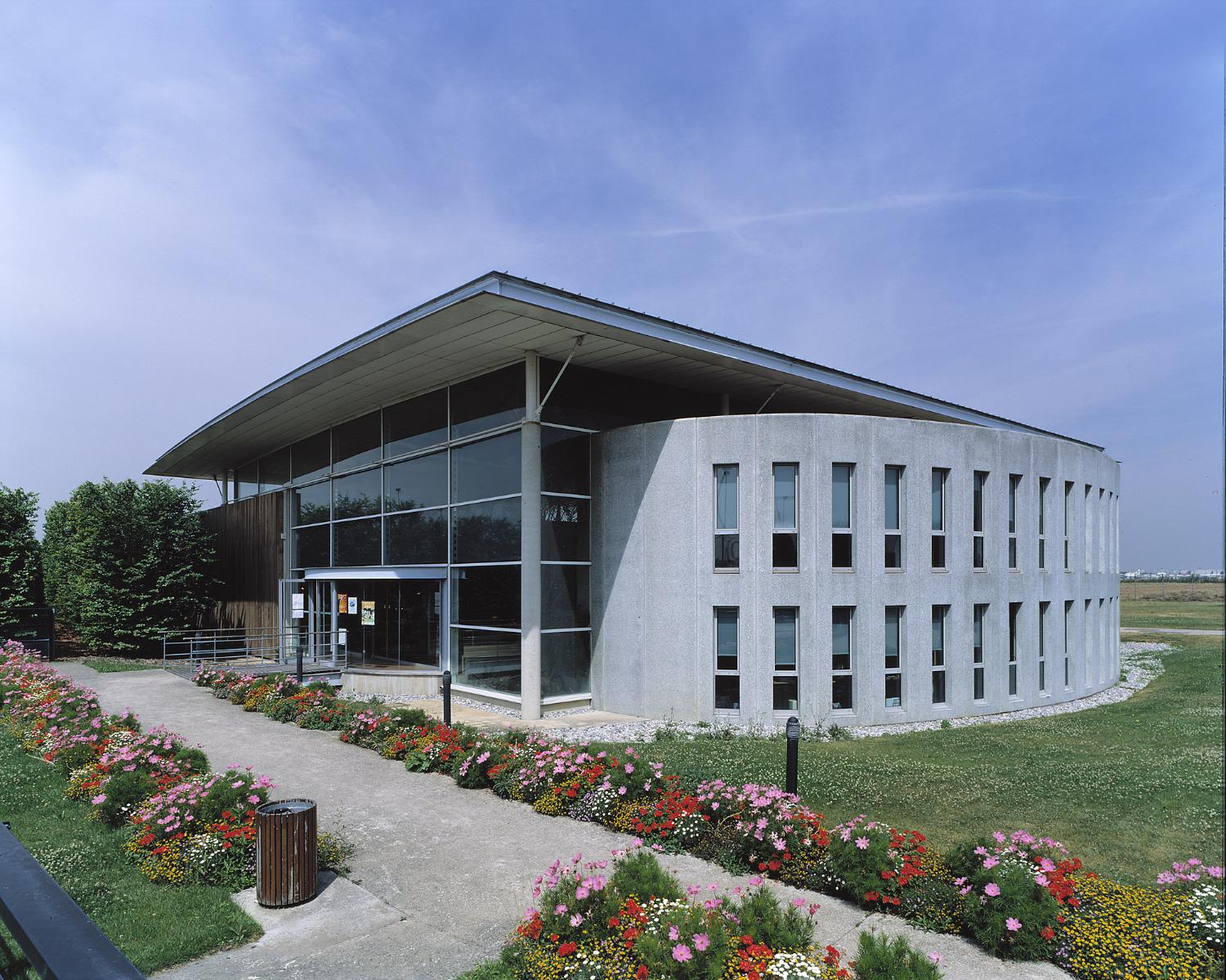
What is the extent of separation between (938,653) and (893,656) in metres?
1.25

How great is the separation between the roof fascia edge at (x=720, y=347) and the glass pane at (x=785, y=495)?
2535mm

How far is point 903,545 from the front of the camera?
624 inches

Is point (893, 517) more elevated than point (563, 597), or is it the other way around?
point (893, 517)

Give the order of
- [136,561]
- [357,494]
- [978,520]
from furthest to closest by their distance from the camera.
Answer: [136,561], [357,494], [978,520]

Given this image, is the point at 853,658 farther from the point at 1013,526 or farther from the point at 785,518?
the point at 1013,526

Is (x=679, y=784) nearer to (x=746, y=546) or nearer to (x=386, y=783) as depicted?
(x=386, y=783)

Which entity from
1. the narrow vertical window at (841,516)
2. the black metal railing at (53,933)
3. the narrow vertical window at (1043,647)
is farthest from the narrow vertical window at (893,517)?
the black metal railing at (53,933)

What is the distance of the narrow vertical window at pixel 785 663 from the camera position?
15.1m

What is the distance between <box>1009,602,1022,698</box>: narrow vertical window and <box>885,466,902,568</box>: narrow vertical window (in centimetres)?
392

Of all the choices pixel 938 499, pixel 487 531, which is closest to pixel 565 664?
pixel 487 531

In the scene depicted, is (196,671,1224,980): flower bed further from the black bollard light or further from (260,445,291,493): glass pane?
(260,445,291,493): glass pane

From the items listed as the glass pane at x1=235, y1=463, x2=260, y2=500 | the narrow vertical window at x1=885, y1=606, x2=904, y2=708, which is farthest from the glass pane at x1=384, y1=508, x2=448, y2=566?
the glass pane at x1=235, y1=463, x2=260, y2=500

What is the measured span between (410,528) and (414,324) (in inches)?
317

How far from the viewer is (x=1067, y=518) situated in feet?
63.7
